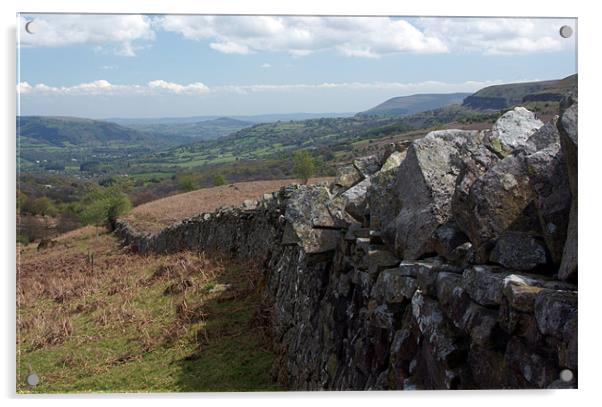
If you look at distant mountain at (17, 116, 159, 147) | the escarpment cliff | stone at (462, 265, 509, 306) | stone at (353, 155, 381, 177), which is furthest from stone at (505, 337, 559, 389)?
distant mountain at (17, 116, 159, 147)

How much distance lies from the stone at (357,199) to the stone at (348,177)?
0.64 meters

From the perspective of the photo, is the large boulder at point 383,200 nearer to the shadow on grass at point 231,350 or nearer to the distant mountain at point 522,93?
the distant mountain at point 522,93

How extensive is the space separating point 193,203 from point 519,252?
35569mm

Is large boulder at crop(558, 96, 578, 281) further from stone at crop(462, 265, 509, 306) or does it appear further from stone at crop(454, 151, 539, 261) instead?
stone at crop(462, 265, 509, 306)

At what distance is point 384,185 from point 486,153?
1401 millimetres

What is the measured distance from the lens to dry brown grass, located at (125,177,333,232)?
112 ft

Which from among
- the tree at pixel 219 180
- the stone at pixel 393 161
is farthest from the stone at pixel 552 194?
the tree at pixel 219 180

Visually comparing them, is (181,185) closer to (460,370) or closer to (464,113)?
(464,113)

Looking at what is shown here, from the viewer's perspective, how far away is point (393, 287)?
5.57m

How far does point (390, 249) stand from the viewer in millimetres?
6207

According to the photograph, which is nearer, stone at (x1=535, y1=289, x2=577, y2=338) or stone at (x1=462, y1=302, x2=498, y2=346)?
stone at (x1=535, y1=289, x2=577, y2=338)

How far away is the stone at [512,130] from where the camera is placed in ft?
19.4

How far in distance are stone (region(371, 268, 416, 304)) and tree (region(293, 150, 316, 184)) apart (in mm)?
34414

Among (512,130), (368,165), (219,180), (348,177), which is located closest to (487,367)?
(512,130)
